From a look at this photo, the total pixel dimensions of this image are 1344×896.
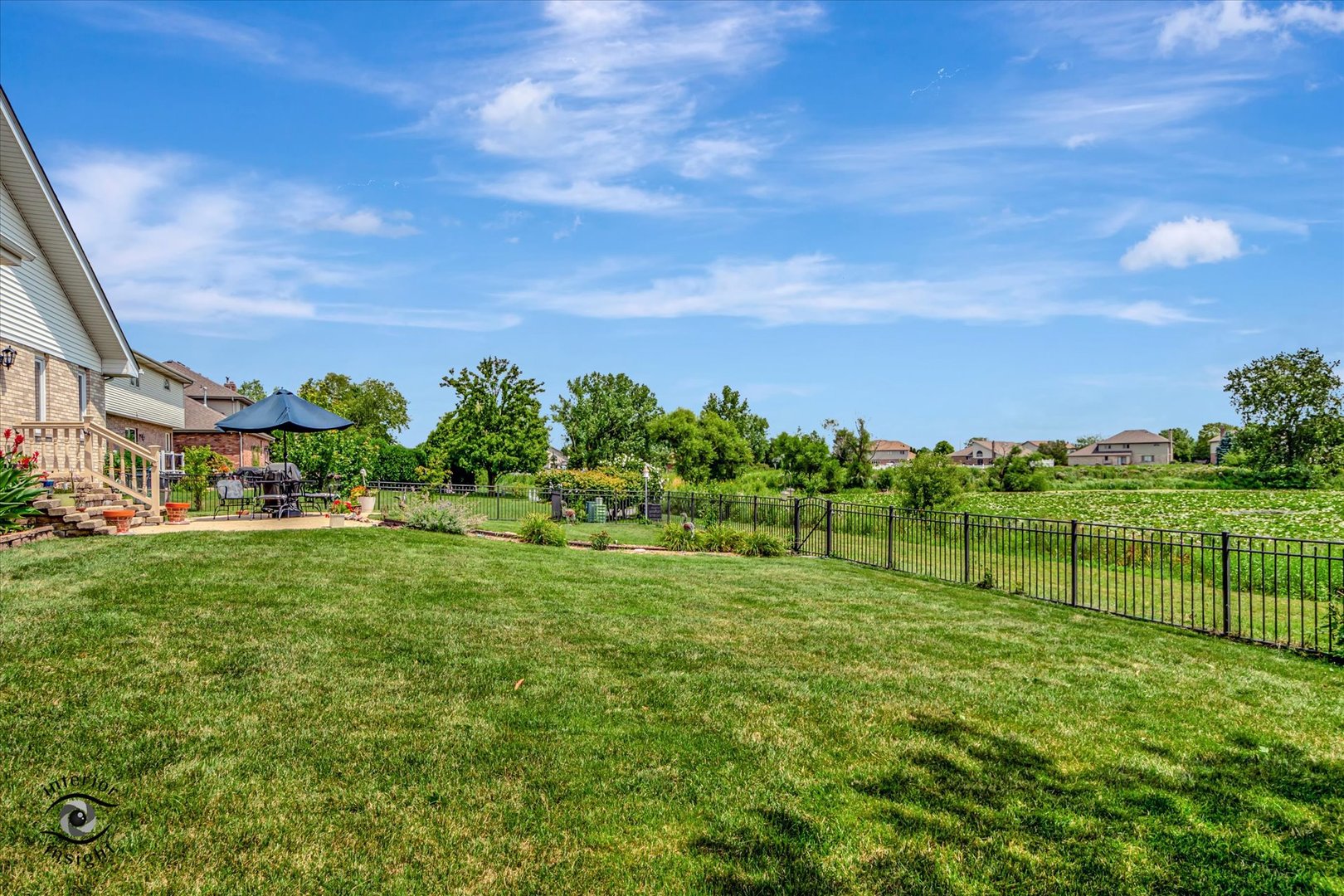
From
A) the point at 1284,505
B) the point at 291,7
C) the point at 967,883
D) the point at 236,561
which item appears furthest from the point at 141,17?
the point at 1284,505

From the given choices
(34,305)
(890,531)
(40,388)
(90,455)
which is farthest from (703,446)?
(90,455)

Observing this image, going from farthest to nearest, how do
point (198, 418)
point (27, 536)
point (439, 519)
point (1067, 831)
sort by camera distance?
1. point (198, 418)
2. point (439, 519)
3. point (27, 536)
4. point (1067, 831)

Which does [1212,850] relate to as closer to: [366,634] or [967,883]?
[967,883]

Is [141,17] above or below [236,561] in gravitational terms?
above

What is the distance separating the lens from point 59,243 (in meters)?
16.3

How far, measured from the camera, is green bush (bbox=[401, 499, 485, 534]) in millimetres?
15531

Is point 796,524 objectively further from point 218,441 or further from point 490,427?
point 218,441

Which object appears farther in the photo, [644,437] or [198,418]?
[644,437]

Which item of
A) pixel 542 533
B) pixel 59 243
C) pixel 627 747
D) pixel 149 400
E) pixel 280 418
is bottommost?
→ pixel 627 747

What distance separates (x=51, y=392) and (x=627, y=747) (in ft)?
62.1

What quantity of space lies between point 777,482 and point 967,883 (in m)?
38.0


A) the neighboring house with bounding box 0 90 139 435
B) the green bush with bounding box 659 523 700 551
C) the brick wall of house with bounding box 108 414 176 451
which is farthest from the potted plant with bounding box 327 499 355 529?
the brick wall of house with bounding box 108 414 176 451

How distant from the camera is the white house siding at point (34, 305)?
14.9 metres

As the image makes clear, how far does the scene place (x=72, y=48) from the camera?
12789 millimetres
